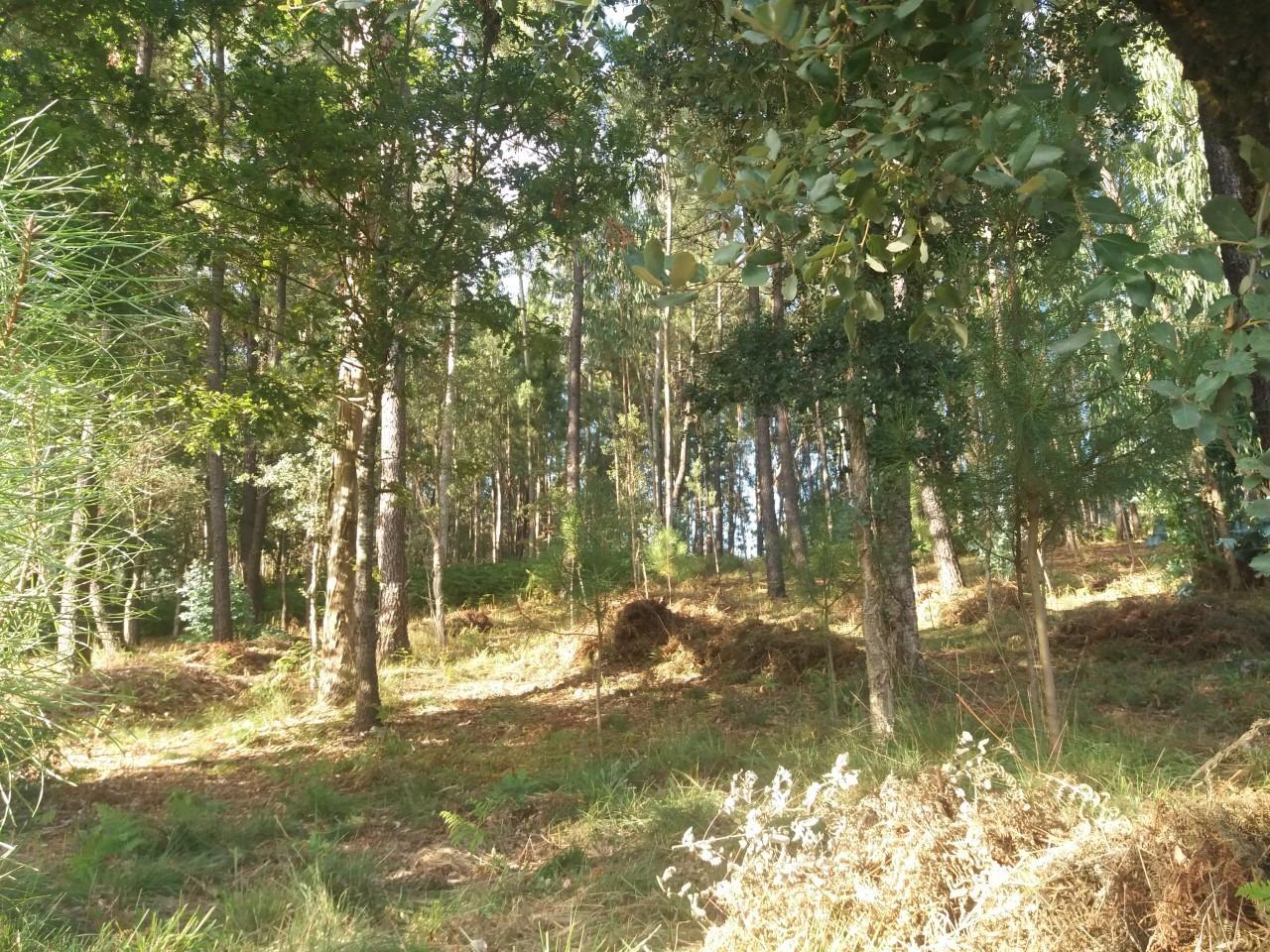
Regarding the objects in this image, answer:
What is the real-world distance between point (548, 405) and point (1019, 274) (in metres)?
31.1

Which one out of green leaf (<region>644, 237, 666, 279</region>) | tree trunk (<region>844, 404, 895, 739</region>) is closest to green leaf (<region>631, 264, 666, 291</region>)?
green leaf (<region>644, 237, 666, 279</region>)

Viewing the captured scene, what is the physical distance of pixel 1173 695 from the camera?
6.78m

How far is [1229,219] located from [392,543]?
1143cm

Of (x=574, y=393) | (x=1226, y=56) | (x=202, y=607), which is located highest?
(x=574, y=393)

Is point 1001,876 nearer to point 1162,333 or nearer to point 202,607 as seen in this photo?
point 1162,333

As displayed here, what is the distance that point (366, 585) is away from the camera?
313 inches

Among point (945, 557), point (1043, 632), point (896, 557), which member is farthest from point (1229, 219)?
point (945, 557)

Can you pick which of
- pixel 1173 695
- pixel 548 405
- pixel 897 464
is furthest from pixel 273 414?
pixel 548 405

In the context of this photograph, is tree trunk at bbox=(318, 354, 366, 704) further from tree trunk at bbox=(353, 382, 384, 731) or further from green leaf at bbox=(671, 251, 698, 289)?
green leaf at bbox=(671, 251, 698, 289)

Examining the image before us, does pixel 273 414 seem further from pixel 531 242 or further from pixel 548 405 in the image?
pixel 548 405

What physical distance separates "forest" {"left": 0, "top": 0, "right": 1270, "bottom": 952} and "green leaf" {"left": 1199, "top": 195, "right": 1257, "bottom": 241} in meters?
0.01

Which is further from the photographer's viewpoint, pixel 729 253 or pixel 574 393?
pixel 574 393

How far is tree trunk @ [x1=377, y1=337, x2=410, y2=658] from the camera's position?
11.0 metres

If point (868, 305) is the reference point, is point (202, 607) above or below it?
below
